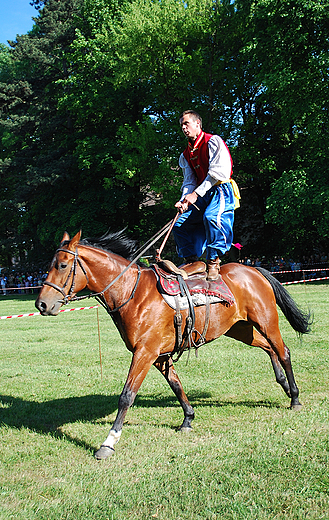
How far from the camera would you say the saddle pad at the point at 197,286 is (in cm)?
489

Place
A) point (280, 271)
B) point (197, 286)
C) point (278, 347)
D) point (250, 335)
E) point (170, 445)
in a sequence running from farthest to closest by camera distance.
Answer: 1. point (280, 271)
2. point (250, 335)
3. point (278, 347)
4. point (197, 286)
5. point (170, 445)

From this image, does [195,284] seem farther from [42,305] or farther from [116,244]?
[42,305]

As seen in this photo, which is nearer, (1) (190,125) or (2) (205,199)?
(1) (190,125)

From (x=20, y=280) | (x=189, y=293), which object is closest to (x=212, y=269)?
(x=189, y=293)

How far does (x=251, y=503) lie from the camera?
10.7 ft

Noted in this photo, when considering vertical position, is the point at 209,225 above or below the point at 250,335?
above

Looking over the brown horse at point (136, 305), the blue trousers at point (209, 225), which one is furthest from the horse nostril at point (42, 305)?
the blue trousers at point (209, 225)

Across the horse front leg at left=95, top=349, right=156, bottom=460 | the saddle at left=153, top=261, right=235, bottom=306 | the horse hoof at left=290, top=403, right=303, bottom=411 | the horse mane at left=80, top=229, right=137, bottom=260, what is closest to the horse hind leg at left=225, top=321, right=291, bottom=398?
the horse hoof at left=290, top=403, right=303, bottom=411

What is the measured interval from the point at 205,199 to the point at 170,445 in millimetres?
2892

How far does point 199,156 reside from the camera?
17.6 feet

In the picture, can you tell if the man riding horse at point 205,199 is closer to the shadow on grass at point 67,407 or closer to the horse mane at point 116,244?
the horse mane at point 116,244

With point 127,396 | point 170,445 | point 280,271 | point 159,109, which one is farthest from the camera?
point 159,109

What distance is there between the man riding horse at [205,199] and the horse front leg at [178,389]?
1.19m

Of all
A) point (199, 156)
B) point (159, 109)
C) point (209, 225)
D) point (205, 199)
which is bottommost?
point (209, 225)
